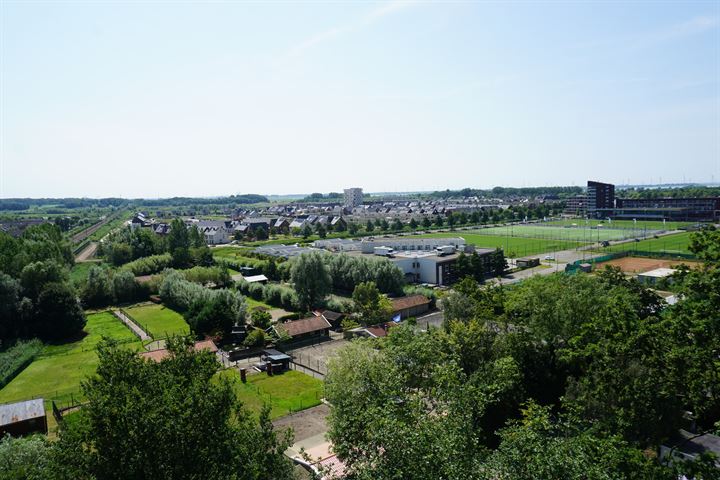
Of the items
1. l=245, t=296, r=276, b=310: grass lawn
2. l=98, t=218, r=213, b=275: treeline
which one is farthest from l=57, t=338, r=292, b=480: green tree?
l=98, t=218, r=213, b=275: treeline

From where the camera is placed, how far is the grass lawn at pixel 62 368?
80.6ft

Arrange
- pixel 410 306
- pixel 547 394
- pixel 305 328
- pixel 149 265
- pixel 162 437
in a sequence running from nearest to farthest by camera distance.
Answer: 1. pixel 162 437
2. pixel 547 394
3. pixel 305 328
4. pixel 410 306
5. pixel 149 265

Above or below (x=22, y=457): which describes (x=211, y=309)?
below

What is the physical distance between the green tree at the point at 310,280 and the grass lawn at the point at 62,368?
12.3m

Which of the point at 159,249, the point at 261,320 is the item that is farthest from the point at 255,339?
the point at 159,249

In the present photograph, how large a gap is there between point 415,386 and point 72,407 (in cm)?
1701

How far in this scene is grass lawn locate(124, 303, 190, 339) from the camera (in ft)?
113

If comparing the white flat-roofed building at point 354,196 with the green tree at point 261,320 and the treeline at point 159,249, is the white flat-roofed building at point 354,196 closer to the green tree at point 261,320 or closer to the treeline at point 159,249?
the treeline at point 159,249

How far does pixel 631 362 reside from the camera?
12859 mm

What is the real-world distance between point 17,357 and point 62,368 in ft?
12.3

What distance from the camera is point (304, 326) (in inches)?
1252

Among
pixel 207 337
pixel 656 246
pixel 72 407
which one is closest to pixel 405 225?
pixel 656 246

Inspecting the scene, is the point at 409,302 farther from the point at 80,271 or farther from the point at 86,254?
the point at 86,254

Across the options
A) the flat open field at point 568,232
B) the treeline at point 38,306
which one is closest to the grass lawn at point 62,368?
the treeline at point 38,306
